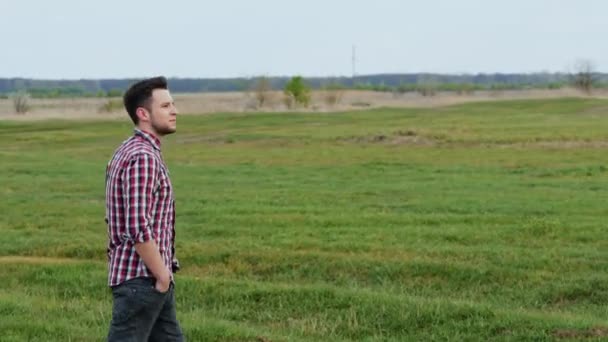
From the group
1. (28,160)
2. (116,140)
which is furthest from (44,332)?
(116,140)

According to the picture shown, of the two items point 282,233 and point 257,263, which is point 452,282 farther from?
point 282,233

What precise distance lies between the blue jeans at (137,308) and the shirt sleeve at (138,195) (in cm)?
30

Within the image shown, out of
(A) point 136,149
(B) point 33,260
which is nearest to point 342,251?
(B) point 33,260

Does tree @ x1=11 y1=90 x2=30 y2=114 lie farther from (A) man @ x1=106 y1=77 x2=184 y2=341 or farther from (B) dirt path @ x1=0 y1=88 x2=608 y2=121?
(A) man @ x1=106 y1=77 x2=184 y2=341

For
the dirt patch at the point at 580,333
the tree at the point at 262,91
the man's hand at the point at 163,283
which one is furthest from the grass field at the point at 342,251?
the tree at the point at 262,91

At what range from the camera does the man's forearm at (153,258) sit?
17.3 ft

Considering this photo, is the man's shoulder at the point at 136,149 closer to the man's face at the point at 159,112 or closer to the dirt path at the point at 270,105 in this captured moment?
the man's face at the point at 159,112

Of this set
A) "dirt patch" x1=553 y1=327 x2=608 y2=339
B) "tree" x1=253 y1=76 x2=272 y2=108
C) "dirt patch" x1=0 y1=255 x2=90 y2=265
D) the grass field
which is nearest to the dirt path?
"tree" x1=253 y1=76 x2=272 y2=108

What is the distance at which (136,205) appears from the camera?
5.27m

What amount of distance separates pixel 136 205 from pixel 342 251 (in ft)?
24.0

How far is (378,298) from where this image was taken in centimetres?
916

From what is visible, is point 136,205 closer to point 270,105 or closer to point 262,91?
point 270,105

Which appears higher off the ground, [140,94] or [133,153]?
[140,94]

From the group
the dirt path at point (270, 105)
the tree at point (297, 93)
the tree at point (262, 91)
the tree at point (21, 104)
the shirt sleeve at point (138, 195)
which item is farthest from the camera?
the tree at point (262, 91)
